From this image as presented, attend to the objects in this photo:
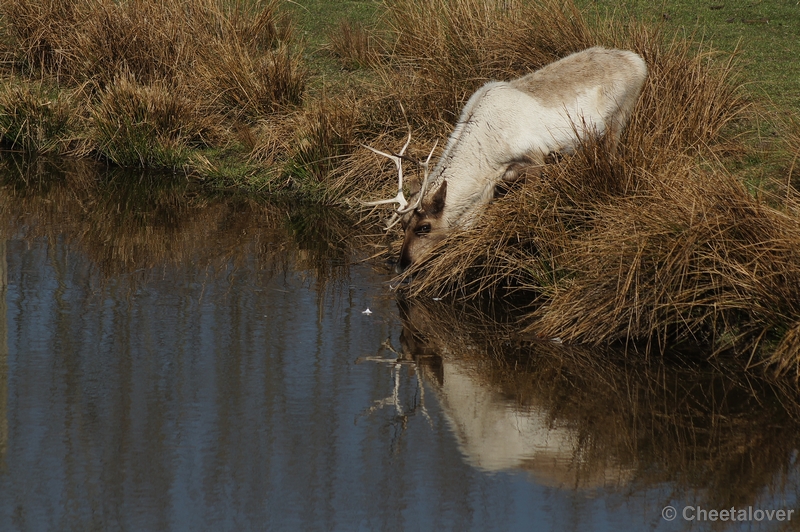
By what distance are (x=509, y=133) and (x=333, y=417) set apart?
10.9ft

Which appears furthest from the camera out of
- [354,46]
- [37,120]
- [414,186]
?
[354,46]

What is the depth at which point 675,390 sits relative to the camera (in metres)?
5.84

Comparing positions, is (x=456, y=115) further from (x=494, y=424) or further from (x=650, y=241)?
(x=494, y=424)

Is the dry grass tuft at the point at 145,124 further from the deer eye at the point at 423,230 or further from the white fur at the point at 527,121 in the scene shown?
the deer eye at the point at 423,230

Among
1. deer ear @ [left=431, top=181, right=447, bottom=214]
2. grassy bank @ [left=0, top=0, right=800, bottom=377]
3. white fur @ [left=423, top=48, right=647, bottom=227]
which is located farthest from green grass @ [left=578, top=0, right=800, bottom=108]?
deer ear @ [left=431, top=181, right=447, bottom=214]

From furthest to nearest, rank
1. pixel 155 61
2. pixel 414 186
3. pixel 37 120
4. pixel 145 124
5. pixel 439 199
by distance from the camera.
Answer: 1. pixel 155 61
2. pixel 37 120
3. pixel 145 124
4. pixel 414 186
5. pixel 439 199

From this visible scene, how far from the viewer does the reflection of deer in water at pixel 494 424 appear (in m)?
4.91

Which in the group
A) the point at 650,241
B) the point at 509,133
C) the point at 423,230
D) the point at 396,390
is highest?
the point at 509,133

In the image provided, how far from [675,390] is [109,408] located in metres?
2.92

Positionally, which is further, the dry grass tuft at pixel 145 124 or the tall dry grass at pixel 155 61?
the tall dry grass at pixel 155 61

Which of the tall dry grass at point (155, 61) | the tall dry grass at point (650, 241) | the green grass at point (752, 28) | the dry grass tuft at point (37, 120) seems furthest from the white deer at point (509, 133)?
the dry grass tuft at point (37, 120)

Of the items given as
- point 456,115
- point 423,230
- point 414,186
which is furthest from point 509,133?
point 456,115

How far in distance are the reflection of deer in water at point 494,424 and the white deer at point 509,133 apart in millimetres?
1287

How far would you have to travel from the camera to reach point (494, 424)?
537cm
